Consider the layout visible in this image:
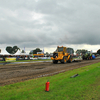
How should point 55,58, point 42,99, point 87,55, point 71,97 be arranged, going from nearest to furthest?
point 42,99 < point 71,97 < point 55,58 < point 87,55

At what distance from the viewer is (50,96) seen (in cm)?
495

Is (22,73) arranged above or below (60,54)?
below

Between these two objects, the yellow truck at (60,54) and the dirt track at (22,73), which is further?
the yellow truck at (60,54)

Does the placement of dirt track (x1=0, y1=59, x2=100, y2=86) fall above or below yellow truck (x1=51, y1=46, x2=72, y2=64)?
below

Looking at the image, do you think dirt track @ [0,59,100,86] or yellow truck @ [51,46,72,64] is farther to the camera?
yellow truck @ [51,46,72,64]

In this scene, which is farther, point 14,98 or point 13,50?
point 13,50

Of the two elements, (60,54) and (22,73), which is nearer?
(22,73)

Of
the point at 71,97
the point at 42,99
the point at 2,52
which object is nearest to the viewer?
the point at 42,99

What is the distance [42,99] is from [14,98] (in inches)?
43.9

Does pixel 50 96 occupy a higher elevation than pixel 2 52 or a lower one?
lower

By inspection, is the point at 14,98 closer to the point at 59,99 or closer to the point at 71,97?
the point at 59,99

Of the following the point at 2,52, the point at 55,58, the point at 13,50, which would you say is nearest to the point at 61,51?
the point at 55,58

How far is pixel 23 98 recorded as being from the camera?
466 centimetres

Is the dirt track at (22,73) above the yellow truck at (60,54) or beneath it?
beneath
